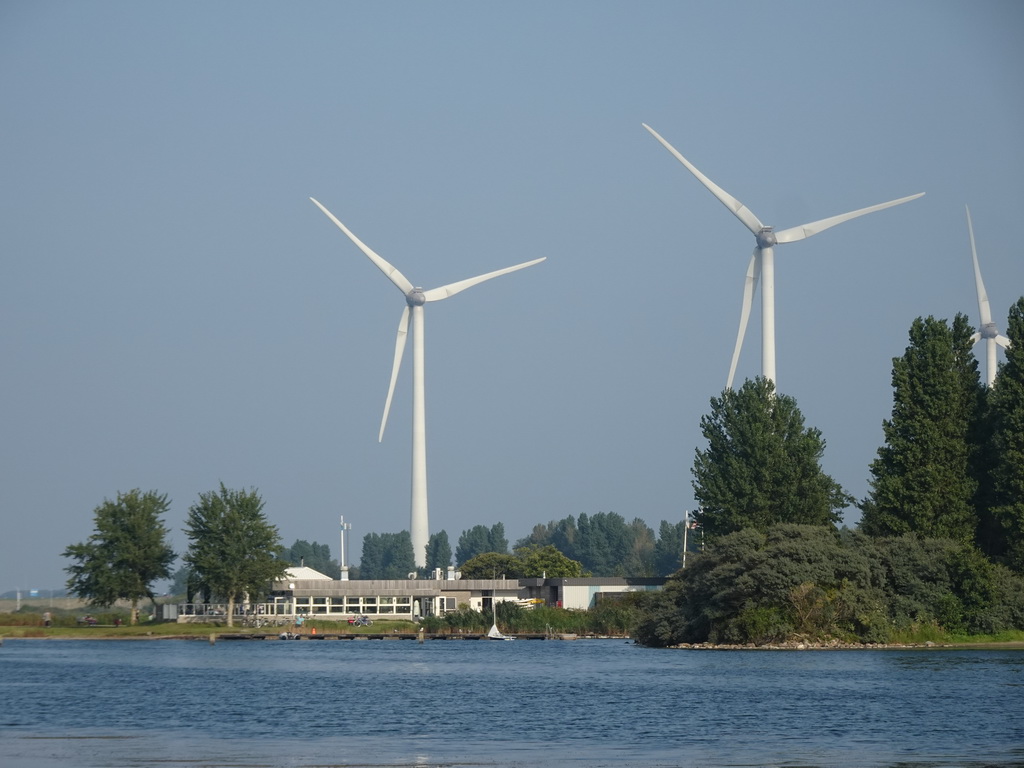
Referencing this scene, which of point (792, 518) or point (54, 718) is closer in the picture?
point (54, 718)

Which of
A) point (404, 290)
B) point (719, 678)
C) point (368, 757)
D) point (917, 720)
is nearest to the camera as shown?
point (368, 757)

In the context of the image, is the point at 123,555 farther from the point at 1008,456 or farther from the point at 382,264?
the point at 1008,456

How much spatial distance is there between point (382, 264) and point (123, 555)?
34978 millimetres

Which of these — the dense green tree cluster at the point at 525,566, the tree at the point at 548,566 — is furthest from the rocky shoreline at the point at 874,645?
the tree at the point at 548,566

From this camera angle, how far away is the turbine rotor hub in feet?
331

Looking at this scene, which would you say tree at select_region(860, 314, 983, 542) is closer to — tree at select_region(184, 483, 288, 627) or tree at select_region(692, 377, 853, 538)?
tree at select_region(692, 377, 853, 538)

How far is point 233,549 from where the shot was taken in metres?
122

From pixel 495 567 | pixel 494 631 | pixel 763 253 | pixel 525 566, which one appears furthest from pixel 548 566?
pixel 763 253

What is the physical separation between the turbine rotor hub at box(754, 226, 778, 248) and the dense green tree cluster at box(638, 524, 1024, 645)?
2773 cm

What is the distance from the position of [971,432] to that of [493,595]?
2716 inches

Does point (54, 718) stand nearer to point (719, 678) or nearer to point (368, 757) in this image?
point (368, 757)

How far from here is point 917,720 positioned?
40094mm

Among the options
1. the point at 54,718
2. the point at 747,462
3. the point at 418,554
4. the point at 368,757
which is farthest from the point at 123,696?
the point at 418,554

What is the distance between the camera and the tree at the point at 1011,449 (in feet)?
255
